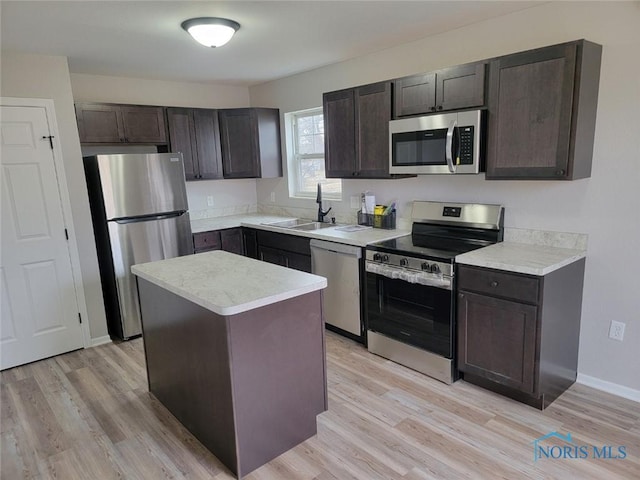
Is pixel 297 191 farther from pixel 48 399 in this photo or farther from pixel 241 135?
pixel 48 399

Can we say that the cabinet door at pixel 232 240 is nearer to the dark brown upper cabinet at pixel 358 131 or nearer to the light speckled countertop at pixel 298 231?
the light speckled countertop at pixel 298 231

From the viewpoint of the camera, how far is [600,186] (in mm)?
2496

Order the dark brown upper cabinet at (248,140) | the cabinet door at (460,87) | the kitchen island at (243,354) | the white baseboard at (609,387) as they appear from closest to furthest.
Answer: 1. the kitchen island at (243,354)
2. the white baseboard at (609,387)
3. the cabinet door at (460,87)
4. the dark brown upper cabinet at (248,140)

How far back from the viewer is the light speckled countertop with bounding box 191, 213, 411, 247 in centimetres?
331

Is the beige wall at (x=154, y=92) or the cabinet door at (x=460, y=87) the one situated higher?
the beige wall at (x=154, y=92)

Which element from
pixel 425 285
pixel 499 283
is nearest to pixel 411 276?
pixel 425 285

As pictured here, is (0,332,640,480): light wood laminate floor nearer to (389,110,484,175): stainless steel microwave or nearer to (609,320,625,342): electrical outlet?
(609,320,625,342): electrical outlet

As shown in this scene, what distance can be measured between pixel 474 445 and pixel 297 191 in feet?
10.7

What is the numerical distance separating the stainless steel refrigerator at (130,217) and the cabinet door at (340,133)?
1.40m

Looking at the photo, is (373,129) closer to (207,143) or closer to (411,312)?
(411,312)

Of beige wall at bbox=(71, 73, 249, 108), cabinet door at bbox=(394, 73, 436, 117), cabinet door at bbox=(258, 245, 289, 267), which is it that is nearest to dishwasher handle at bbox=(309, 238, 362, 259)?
cabinet door at bbox=(258, 245, 289, 267)

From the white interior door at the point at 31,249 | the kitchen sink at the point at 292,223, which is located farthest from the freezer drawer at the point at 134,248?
the kitchen sink at the point at 292,223

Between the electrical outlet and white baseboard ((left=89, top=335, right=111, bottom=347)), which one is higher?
the electrical outlet

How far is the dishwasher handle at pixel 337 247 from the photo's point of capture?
323 cm
